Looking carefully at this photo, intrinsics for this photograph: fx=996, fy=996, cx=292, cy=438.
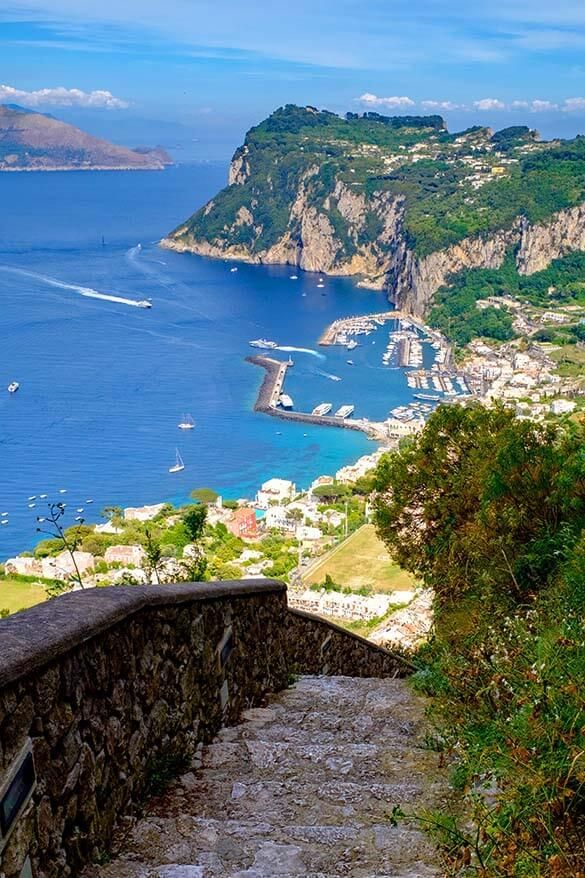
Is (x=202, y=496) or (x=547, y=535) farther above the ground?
(x=547, y=535)

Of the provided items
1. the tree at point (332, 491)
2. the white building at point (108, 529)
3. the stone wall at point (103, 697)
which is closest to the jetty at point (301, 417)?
the tree at point (332, 491)

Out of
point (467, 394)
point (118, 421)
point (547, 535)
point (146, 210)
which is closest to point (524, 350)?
point (467, 394)

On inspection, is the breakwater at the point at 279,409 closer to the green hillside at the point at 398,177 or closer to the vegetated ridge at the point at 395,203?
the vegetated ridge at the point at 395,203

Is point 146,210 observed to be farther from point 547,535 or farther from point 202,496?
point 547,535

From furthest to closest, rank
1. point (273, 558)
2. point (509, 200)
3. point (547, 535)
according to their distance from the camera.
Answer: point (509, 200) < point (273, 558) < point (547, 535)

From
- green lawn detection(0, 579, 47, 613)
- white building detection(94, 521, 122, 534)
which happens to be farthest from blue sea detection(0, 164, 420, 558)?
green lawn detection(0, 579, 47, 613)

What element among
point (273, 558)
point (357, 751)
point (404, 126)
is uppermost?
point (404, 126)
